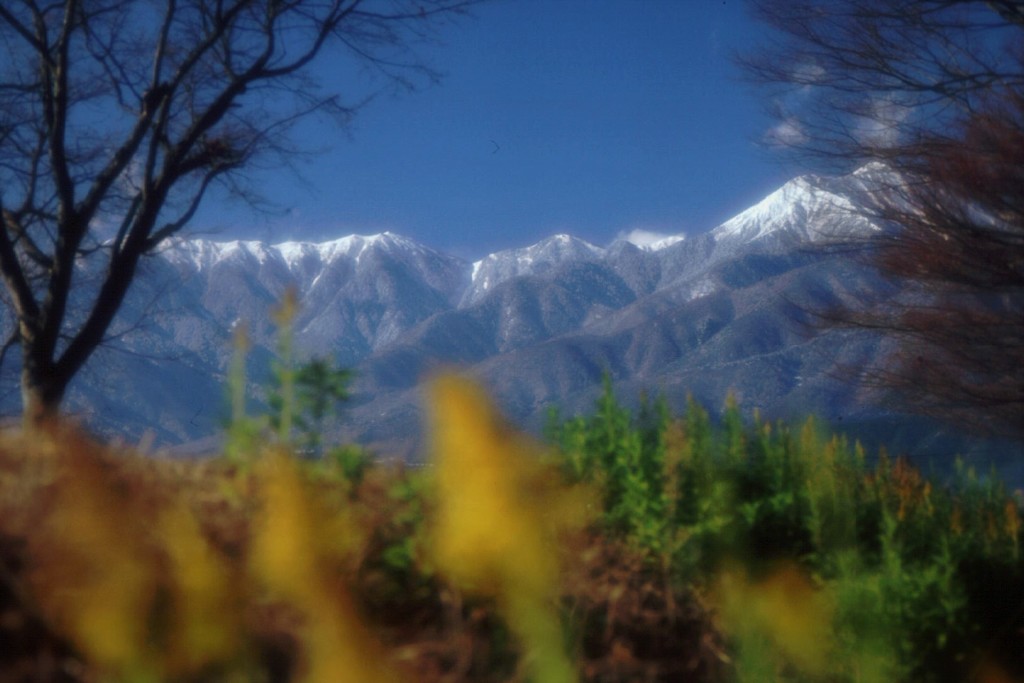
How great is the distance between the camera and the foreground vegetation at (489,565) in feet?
5.89

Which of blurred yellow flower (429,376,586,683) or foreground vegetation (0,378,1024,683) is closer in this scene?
foreground vegetation (0,378,1024,683)

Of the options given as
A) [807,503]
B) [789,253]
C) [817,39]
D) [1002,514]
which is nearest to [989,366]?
[789,253]

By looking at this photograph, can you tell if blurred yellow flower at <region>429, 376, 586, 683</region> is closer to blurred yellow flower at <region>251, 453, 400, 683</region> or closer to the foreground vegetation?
the foreground vegetation

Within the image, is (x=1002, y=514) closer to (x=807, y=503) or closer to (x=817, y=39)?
(x=807, y=503)

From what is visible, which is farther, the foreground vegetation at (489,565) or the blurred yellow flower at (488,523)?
the blurred yellow flower at (488,523)

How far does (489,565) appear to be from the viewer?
2035 millimetres

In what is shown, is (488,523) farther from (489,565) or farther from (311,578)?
(311,578)

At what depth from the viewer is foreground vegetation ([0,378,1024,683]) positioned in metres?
1.79

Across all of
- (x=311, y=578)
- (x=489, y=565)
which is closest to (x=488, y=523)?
(x=489, y=565)

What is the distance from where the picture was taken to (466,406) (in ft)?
6.77

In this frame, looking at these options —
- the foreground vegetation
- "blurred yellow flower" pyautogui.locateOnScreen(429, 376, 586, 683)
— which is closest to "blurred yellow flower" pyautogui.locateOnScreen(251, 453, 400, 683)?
the foreground vegetation

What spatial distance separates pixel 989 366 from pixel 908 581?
5.67 m

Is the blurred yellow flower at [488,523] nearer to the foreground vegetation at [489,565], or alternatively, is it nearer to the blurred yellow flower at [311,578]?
the foreground vegetation at [489,565]

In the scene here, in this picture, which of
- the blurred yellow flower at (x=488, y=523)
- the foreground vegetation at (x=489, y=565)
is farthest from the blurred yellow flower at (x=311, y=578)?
the blurred yellow flower at (x=488, y=523)
